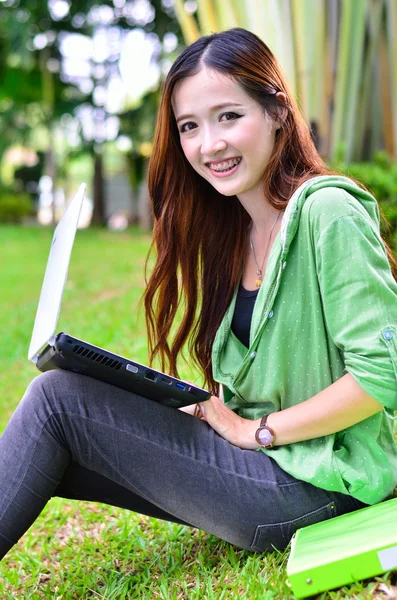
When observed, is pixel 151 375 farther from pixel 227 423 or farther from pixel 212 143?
pixel 212 143

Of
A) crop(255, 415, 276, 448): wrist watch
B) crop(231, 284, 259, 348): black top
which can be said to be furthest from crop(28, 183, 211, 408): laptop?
crop(231, 284, 259, 348): black top

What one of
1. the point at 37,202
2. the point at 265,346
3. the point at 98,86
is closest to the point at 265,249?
the point at 265,346

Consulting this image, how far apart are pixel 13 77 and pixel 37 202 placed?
259 inches

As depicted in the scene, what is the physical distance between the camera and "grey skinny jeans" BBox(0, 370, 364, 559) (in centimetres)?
195

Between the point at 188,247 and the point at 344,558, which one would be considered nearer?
the point at 344,558

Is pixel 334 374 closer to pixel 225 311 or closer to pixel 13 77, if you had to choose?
pixel 225 311

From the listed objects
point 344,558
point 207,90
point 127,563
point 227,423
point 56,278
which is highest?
point 207,90

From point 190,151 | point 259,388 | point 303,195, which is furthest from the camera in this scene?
point 190,151

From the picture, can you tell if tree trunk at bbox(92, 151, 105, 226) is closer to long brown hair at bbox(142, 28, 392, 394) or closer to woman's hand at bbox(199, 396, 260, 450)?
long brown hair at bbox(142, 28, 392, 394)

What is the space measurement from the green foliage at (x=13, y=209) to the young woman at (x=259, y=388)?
54.8 feet

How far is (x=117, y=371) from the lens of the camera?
6.26 feet

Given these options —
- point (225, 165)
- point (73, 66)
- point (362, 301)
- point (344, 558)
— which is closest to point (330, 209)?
point (362, 301)

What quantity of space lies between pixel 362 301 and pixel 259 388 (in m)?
0.43

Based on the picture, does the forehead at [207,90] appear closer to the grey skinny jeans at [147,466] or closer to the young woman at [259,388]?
the young woman at [259,388]
